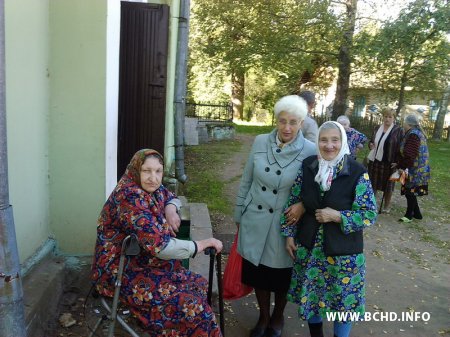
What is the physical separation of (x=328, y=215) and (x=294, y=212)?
0.25m

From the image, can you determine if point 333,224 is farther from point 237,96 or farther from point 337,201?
point 237,96

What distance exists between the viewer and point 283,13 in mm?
13375

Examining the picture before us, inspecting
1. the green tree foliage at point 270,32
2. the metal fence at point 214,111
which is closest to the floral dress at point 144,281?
the green tree foliage at point 270,32

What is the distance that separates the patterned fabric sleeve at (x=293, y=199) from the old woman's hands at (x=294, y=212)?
35 mm

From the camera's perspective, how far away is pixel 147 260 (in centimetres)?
243

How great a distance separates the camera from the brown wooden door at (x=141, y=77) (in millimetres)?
4426

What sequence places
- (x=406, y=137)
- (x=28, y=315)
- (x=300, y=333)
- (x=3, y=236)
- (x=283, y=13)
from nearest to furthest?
(x=3, y=236)
(x=28, y=315)
(x=300, y=333)
(x=406, y=137)
(x=283, y=13)

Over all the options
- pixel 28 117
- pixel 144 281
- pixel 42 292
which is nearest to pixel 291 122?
pixel 144 281

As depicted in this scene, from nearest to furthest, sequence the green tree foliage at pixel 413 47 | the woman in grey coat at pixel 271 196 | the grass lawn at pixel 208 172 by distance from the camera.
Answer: the woman in grey coat at pixel 271 196
the grass lawn at pixel 208 172
the green tree foliage at pixel 413 47

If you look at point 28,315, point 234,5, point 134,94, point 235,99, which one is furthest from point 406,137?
point 235,99

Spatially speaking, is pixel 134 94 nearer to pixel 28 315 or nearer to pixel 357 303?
pixel 28 315

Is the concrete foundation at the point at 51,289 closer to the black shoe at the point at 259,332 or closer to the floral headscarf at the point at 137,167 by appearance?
the black shoe at the point at 259,332

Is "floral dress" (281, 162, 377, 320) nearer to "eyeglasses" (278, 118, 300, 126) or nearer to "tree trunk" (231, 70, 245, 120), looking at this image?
"eyeglasses" (278, 118, 300, 126)

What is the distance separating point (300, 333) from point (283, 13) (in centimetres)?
1183
